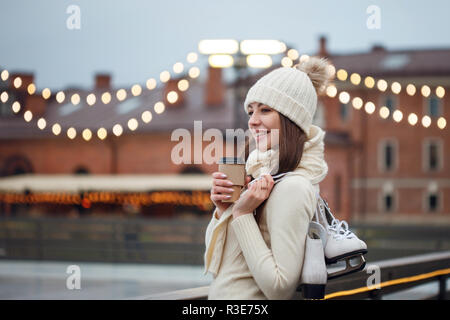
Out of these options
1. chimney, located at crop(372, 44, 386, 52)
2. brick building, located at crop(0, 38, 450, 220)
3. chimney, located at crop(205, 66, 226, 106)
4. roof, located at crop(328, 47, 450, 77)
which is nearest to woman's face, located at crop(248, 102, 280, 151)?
brick building, located at crop(0, 38, 450, 220)

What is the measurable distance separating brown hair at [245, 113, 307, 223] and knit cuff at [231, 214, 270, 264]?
0.26ft

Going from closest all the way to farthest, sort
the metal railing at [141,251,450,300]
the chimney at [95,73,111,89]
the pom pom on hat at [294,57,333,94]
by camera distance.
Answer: the pom pom on hat at [294,57,333,94] < the metal railing at [141,251,450,300] < the chimney at [95,73,111,89]

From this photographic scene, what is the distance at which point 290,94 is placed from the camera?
242cm

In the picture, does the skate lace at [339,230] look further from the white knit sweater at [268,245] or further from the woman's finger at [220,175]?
the woman's finger at [220,175]

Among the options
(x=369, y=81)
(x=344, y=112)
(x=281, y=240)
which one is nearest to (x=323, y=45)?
(x=344, y=112)

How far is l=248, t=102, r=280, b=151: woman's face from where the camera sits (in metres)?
2.43

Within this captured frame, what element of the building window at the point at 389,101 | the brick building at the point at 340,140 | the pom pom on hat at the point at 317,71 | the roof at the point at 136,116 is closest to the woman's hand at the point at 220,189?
the pom pom on hat at the point at 317,71

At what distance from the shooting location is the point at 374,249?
1297 centimetres

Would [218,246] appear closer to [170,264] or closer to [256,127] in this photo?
[256,127]

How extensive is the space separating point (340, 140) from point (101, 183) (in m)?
11.8

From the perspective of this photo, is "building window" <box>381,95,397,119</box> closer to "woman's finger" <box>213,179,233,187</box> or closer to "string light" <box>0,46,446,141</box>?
"string light" <box>0,46,446,141</box>

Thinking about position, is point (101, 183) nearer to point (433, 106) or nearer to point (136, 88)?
point (433, 106)

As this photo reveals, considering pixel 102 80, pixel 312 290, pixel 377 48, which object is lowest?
pixel 312 290

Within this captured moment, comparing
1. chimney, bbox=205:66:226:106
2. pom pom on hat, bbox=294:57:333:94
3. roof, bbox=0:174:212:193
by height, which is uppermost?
chimney, bbox=205:66:226:106
